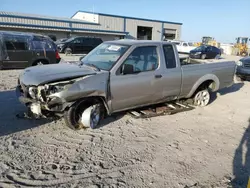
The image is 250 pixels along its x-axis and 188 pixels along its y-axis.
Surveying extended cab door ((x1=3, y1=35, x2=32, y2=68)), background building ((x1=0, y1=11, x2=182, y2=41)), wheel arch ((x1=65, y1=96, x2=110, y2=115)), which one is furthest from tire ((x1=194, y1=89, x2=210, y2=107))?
background building ((x1=0, y1=11, x2=182, y2=41))

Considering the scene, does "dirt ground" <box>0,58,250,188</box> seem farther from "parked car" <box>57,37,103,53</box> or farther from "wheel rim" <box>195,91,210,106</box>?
"parked car" <box>57,37,103,53</box>

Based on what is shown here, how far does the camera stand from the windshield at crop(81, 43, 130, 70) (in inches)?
199

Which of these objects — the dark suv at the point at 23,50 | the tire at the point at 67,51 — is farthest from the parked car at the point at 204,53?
the dark suv at the point at 23,50

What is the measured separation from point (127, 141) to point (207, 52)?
24.6 metres

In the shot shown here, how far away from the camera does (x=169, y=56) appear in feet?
19.1

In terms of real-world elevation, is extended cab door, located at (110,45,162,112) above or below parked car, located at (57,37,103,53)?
below

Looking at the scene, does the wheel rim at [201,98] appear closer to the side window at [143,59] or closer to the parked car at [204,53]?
the side window at [143,59]

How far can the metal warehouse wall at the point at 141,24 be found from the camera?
139 feet

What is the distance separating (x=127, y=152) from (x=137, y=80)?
5.65 ft

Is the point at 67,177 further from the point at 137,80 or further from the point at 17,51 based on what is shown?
the point at 17,51

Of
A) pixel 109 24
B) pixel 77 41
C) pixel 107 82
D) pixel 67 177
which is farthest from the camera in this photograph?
pixel 109 24

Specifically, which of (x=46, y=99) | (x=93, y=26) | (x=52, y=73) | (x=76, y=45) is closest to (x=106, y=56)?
(x=52, y=73)

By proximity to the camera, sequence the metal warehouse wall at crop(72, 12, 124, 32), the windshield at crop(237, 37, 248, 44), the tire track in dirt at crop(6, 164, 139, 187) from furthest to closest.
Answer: the windshield at crop(237, 37, 248, 44)
the metal warehouse wall at crop(72, 12, 124, 32)
the tire track in dirt at crop(6, 164, 139, 187)

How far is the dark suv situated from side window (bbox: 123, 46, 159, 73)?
301 inches
